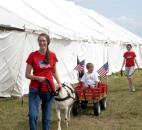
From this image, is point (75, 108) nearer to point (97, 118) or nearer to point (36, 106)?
point (97, 118)

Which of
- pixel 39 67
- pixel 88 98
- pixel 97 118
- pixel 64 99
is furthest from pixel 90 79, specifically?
pixel 39 67

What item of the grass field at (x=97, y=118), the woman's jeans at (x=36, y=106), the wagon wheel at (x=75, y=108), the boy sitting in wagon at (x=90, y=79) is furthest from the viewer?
the boy sitting in wagon at (x=90, y=79)

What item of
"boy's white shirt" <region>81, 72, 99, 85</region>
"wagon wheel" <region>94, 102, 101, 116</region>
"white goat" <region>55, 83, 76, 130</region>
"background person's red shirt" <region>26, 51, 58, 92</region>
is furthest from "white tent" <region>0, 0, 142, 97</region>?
"background person's red shirt" <region>26, 51, 58, 92</region>

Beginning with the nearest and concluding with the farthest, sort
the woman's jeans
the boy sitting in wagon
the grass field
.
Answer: the woman's jeans
the grass field
the boy sitting in wagon

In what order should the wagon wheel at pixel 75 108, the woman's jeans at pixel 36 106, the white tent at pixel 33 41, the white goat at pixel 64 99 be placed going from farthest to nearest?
the white tent at pixel 33 41
the wagon wheel at pixel 75 108
the white goat at pixel 64 99
the woman's jeans at pixel 36 106

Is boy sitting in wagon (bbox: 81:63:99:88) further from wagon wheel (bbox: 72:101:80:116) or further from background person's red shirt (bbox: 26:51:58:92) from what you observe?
background person's red shirt (bbox: 26:51:58:92)

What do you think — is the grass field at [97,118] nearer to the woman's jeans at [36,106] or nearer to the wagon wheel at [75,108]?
the wagon wheel at [75,108]

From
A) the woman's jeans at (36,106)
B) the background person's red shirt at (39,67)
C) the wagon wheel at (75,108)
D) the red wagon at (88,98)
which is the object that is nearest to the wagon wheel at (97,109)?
the red wagon at (88,98)

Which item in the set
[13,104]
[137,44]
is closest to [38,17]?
[13,104]

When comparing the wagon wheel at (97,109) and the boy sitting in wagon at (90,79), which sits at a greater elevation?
the boy sitting in wagon at (90,79)

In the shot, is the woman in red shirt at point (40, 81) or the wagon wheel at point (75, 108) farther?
the wagon wheel at point (75, 108)

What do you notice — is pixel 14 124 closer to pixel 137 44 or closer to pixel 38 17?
pixel 38 17

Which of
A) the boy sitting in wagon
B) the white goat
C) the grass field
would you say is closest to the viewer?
the white goat

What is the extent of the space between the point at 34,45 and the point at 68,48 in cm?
431
